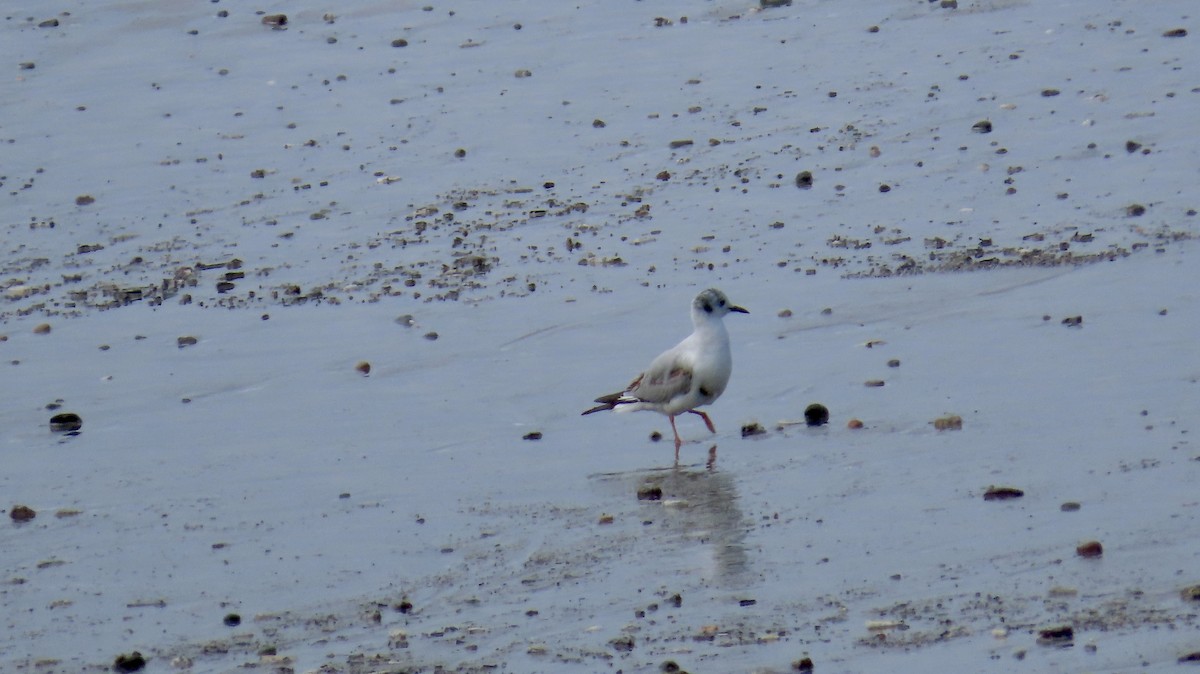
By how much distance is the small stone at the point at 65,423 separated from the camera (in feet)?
37.2

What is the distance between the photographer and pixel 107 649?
7.81m

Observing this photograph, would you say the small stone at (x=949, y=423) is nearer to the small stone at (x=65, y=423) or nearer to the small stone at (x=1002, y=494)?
the small stone at (x=1002, y=494)

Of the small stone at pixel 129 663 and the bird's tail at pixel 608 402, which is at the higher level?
the bird's tail at pixel 608 402

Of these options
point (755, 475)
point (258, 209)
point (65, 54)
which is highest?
point (65, 54)

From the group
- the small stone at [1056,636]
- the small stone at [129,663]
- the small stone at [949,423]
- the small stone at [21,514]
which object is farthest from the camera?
the small stone at [949,423]

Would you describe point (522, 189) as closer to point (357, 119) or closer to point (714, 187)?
point (714, 187)

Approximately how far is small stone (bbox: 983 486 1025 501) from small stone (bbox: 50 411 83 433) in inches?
220

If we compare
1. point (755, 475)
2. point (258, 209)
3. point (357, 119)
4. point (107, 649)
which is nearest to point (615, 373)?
point (755, 475)

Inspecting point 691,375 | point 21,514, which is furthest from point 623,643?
point 21,514

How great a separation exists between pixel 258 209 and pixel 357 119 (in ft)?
9.93

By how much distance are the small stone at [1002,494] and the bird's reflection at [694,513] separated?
1.12 metres

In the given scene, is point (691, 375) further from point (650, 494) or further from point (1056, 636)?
point (1056, 636)

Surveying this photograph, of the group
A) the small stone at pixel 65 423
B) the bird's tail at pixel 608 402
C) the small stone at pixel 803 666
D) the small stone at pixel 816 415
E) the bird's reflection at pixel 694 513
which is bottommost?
the bird's reflection at pixel 694 513

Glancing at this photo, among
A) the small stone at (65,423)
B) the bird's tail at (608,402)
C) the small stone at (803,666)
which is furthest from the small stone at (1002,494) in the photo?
the small stone at (65,423)
